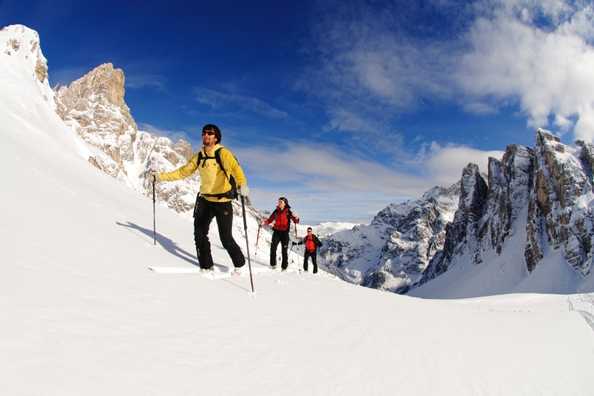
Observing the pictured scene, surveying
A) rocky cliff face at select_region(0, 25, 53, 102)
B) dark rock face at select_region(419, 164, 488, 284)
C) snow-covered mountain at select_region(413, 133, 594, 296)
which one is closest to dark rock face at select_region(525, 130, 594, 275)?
snow-covered mountain at select_region(413, 133, 594, 296)

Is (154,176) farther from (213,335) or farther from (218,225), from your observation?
(213,335)

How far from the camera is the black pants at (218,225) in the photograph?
7.31m

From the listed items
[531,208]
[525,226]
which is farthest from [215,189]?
[525,226]

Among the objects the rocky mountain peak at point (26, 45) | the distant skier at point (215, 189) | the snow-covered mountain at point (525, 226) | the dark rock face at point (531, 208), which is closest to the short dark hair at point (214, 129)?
the distant skier at point (215, 189)

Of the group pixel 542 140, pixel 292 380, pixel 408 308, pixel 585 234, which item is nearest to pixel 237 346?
pixel 292 380

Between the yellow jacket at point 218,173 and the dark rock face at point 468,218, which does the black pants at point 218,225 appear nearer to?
the yellow jacket at point 218,173

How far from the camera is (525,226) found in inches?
5103

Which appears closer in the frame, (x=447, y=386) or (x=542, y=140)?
(x=447, y=386)

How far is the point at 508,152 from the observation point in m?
136

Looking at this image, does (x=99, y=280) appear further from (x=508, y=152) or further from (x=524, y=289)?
(x=508, y=152)

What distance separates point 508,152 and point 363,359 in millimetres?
150353

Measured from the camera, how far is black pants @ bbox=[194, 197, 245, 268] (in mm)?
7312

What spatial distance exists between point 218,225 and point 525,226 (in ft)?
467

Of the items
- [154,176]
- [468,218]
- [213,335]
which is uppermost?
[468,218]
